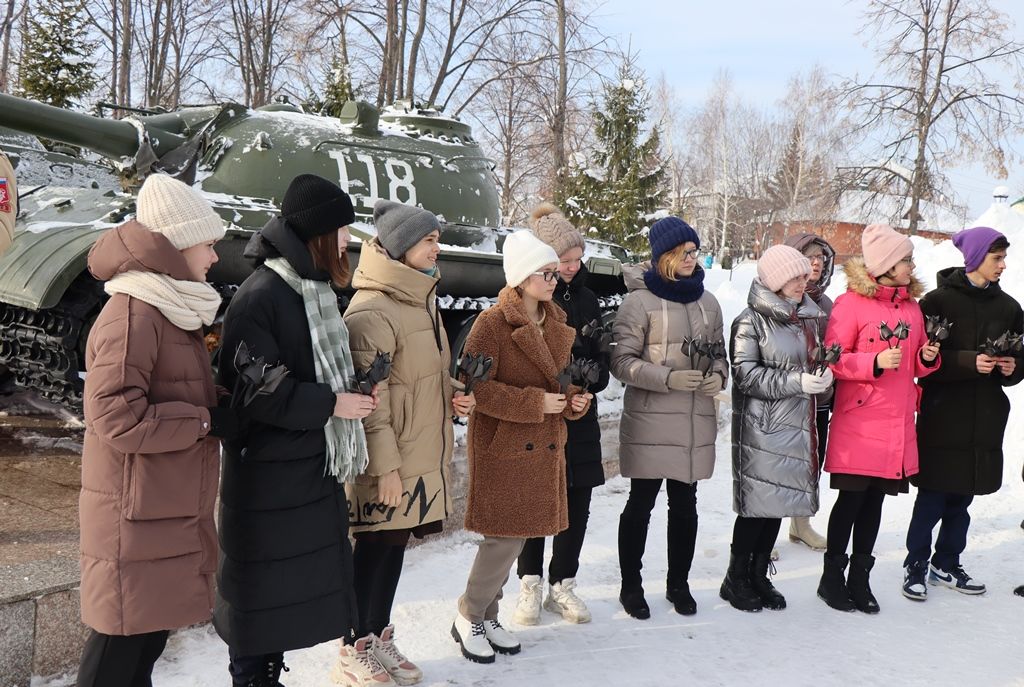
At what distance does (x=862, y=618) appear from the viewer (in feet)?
14.4

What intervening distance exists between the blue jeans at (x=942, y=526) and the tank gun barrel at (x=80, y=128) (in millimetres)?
6672

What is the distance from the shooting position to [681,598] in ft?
14.4

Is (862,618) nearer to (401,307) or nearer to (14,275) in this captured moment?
(401,307)

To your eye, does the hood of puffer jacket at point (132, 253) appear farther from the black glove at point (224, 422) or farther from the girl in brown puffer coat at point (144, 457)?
the black glove at point (224, 422)

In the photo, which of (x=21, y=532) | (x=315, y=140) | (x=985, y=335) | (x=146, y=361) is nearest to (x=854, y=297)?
(x=985, y=335)

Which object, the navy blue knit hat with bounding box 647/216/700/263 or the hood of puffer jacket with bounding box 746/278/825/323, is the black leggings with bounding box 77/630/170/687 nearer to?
the navy blue knit hat with bounding box 647/216/700/263

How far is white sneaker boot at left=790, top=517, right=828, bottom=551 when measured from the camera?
549 centimetres

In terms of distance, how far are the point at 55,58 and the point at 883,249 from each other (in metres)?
19.0

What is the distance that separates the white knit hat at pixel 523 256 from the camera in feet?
12.4

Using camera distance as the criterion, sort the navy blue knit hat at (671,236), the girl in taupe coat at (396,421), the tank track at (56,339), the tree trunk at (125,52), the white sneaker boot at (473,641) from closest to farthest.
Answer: the girl in taupe coat at (396,421) → the white sneaker boot at (473,641) → the navy blue knit hat at (671,236) → the tank track at (56,339) → the tree trunk at (125,52)

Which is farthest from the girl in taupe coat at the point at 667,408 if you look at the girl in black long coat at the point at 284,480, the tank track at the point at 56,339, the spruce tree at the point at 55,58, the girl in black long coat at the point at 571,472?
the spruce tree at the point at 55,58

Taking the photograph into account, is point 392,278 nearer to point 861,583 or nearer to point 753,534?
point 753,534

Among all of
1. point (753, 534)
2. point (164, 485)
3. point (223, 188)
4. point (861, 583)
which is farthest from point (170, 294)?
point (223, 188)

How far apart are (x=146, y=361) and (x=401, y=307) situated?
110cm
